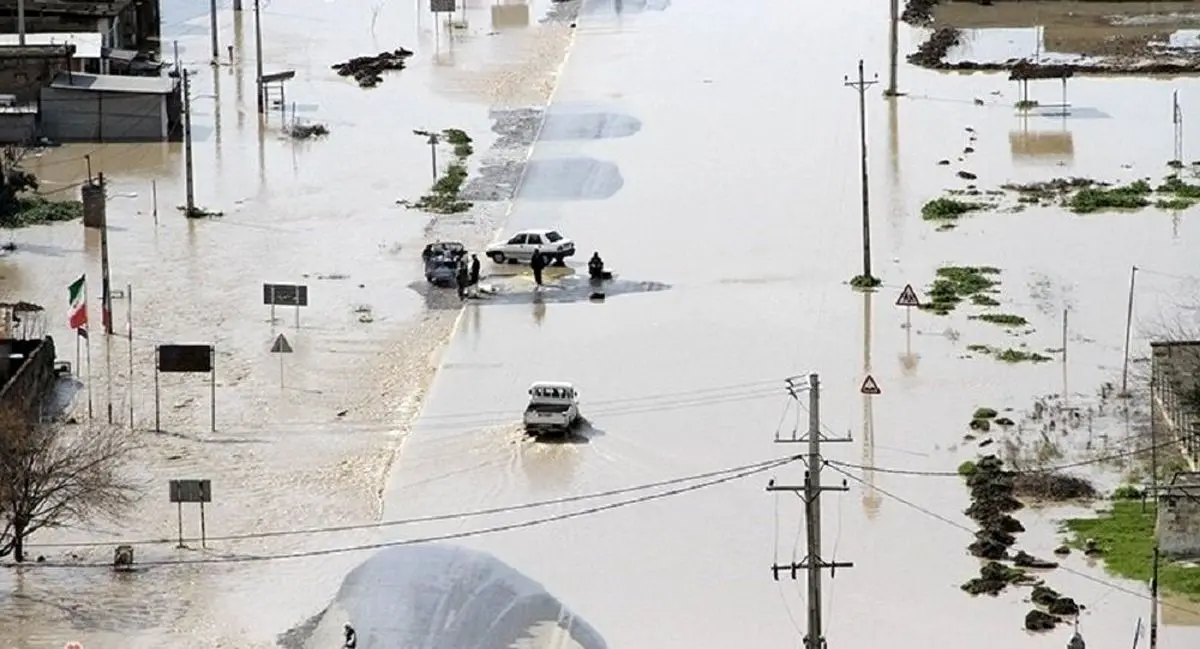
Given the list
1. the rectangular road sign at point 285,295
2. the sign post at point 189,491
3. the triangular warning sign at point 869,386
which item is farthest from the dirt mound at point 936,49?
the sign post at point 189,491

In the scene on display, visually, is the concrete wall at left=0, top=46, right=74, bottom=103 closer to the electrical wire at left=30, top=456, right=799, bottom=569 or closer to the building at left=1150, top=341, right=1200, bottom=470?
the electrical wire at left=30, top=456, right=799, bottom=569

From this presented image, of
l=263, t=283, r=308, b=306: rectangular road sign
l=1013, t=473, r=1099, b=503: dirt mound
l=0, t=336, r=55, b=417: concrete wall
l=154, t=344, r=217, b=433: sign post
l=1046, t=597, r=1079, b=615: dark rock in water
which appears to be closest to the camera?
l=1046, t=597, r=1079, b=615: dark rock in water

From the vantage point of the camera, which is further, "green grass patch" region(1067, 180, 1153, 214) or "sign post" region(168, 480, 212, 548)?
"green grass patch" region(1067, 180, 1153, 214)

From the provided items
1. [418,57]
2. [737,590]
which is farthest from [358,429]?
[418,57]

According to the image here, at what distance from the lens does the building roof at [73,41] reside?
53.0 m

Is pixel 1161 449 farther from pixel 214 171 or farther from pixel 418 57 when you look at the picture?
pixel 418 57

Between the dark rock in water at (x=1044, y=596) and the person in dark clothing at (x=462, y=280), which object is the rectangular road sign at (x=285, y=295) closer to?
the person in dark clothing at (x=462, y=280)

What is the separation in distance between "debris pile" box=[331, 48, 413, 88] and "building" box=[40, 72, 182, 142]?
22.5ft

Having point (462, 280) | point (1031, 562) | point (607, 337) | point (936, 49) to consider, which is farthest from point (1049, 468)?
point (936, 49)

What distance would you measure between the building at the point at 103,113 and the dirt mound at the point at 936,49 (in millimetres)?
16758

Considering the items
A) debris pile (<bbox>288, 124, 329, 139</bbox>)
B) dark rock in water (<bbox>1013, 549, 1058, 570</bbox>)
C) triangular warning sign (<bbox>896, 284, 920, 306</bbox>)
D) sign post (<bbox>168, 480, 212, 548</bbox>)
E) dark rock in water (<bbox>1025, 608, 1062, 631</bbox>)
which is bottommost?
dark rock in water (<bbox>1025, 608, 1062, 631</bbox>)

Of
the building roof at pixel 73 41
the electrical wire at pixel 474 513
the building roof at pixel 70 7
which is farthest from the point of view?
the building roof at pixel 70 7

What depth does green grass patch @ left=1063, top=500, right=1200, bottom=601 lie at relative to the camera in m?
24.8

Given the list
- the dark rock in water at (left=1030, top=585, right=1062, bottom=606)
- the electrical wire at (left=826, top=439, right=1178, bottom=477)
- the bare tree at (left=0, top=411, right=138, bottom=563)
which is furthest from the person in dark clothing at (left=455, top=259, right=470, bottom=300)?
the dark rock in water at (left=1030, top=585, right=1062, bottom=606)
